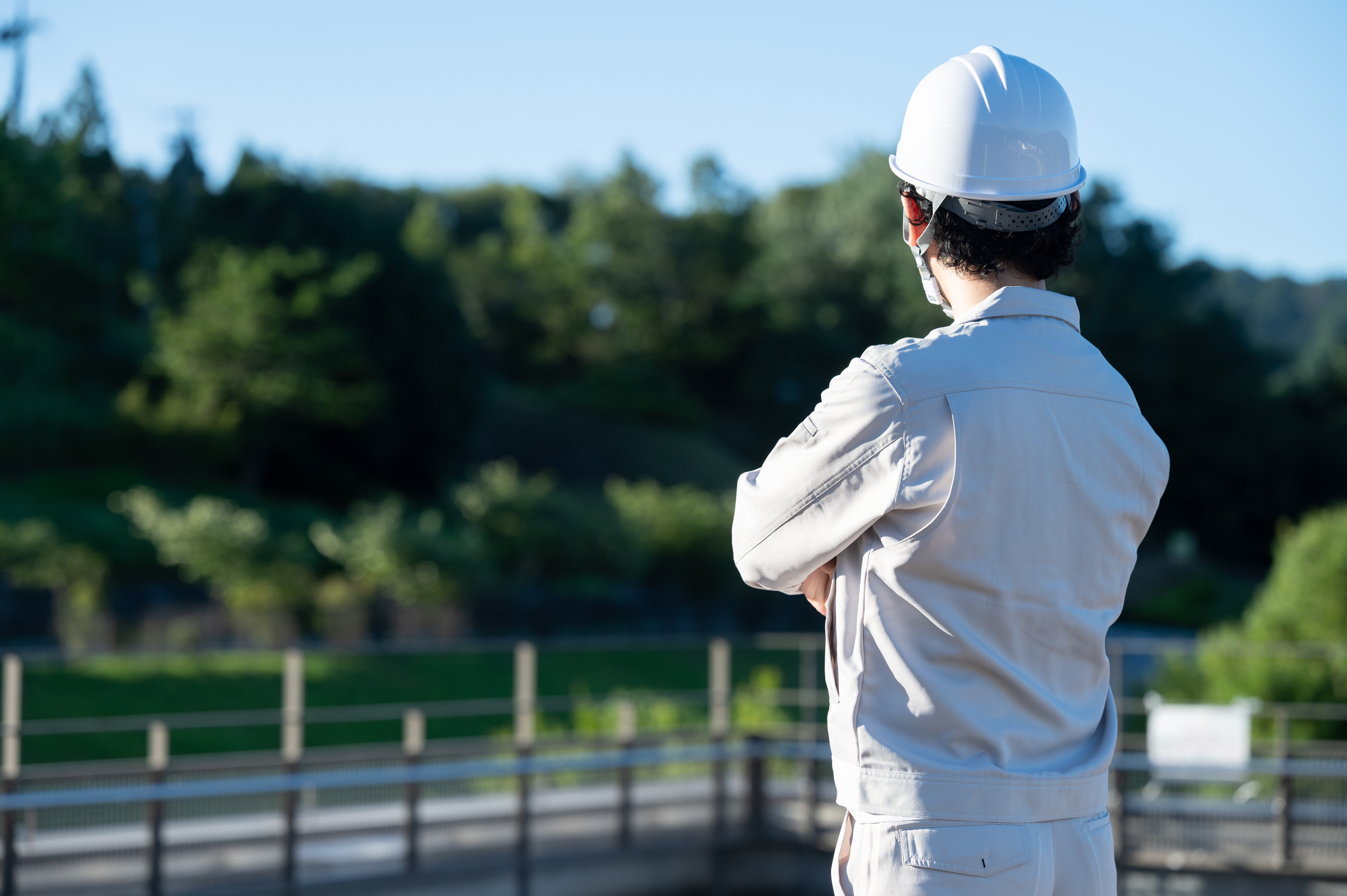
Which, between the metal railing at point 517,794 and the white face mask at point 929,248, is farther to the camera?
the metal railing at point 517,794

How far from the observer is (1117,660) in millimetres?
9375

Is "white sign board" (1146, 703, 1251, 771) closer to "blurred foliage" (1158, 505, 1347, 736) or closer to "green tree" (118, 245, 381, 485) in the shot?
"blurred foliage" (1158, 505, 1347, 736)

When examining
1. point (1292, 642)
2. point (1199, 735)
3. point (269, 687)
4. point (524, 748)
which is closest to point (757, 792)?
point (524, 748)

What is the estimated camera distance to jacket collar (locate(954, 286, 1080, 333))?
132 centimetres

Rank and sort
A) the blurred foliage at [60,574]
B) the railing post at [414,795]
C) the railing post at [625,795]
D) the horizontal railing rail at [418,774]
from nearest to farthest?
1. the horizontal railing rail at [418,774]
2. the railing post at [414,795]
3. the railing post at [625,795]
4. the blurred foliage at [60,574]

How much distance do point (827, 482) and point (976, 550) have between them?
154mm

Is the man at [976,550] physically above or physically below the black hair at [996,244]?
below

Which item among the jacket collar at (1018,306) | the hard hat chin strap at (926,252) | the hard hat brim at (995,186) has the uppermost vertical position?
the hard hat brim at (995,186)

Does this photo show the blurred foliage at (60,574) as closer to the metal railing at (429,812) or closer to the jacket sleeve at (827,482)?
the metal railing at (429,812)

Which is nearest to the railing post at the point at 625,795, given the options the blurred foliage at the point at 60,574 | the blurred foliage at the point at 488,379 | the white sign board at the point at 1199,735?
the white sign board at the point at 1199,735

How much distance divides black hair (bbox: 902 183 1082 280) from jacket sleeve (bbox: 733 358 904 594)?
19 centimetres

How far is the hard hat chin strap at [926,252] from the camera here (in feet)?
4.44

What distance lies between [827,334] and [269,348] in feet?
57.5

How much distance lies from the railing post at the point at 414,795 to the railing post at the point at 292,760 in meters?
0.60
